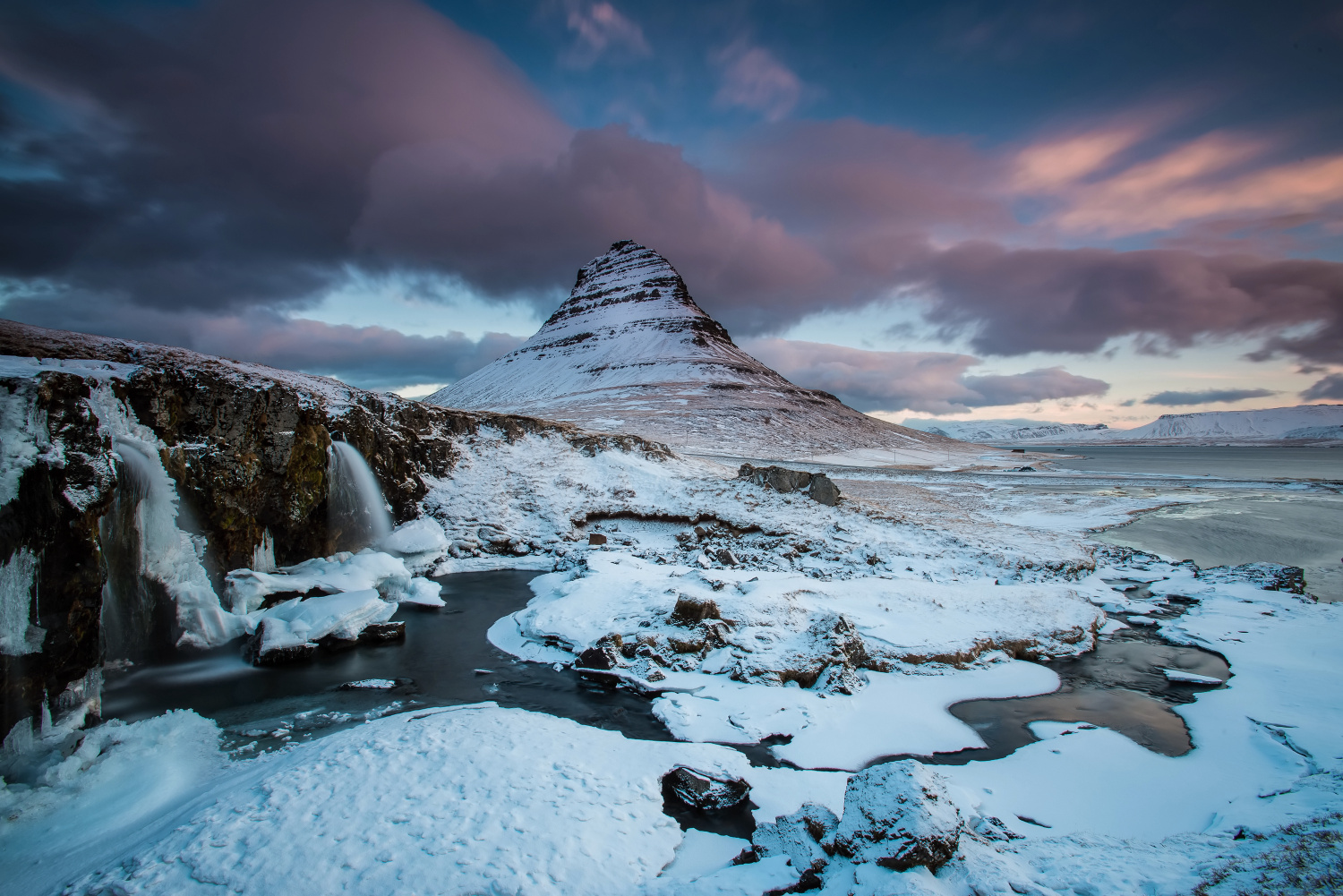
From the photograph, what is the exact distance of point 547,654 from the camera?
10.5m

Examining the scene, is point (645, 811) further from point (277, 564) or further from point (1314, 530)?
point (1314, 530)

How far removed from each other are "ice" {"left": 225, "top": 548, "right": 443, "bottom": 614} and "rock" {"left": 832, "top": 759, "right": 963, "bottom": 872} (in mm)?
11437

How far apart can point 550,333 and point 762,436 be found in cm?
10684

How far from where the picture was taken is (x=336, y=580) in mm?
13117

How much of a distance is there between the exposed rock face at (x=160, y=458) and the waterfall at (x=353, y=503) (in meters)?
0.39

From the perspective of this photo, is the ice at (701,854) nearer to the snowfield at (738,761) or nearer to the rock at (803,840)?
the snowfield at (738,761)

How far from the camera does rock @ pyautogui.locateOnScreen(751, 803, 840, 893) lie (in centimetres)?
462

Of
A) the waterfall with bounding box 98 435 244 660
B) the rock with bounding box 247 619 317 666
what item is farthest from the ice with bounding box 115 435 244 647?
the rock with bounding box 247 619 317 666

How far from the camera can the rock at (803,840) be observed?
4621mm

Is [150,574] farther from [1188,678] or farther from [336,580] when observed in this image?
[1188,678]

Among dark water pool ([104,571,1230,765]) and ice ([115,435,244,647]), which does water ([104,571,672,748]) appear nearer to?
dark water pool ([104,571,1230,765])

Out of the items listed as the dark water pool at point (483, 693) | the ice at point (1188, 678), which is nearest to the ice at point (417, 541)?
the dark water pool at point (483, 693)

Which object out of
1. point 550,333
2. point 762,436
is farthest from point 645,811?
point 550,333

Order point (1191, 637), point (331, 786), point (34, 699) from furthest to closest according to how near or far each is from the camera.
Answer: point (1191, 637), point (34, 699), point (331, 786)
